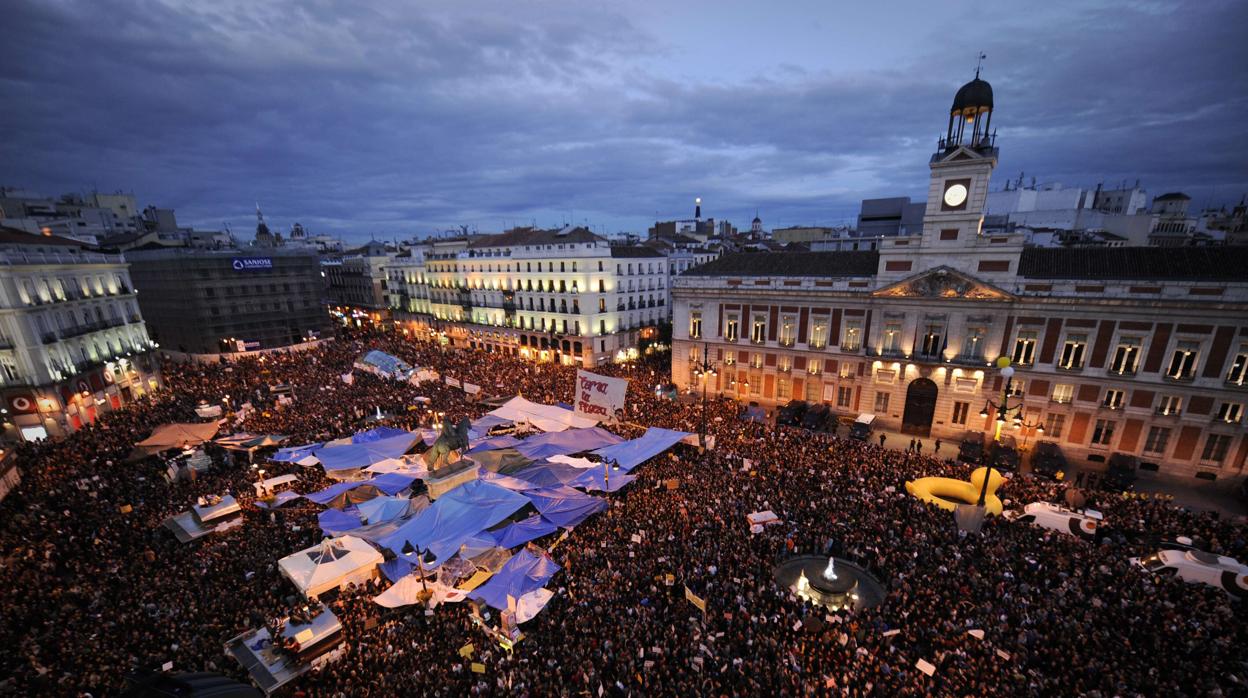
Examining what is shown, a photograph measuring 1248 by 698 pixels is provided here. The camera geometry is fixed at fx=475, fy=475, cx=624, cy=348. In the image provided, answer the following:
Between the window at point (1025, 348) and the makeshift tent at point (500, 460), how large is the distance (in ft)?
98.9

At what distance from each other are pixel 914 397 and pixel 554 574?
28.1m

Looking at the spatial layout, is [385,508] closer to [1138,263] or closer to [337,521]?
[337,521]

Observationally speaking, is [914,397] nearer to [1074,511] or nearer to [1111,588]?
[1074,511]

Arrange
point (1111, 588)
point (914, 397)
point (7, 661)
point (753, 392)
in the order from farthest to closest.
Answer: point (753, 392)
point (914, 397)
point (1111, 588)
point (7, 661)

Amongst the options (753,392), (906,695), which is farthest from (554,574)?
(753,392)

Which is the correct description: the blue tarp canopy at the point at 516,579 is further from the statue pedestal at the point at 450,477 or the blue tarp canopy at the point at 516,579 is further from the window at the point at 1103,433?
the window at the point at 1103,433

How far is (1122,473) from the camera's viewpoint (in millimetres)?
24672

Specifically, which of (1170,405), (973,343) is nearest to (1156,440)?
(1170,405)

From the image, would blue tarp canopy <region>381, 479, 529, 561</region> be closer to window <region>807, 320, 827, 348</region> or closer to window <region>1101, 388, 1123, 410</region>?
window <region>807, 320, 827, 348</region>

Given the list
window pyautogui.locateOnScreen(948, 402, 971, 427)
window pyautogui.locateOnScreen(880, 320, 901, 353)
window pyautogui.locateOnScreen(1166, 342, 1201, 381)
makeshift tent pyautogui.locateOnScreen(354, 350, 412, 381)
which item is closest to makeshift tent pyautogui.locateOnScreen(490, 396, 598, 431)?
makeshift tent pyautogui.locateOnScreen(354, 350, 412, 381)

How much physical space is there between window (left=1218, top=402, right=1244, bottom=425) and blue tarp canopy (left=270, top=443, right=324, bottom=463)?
1925 inches

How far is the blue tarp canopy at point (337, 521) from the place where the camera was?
64.6 ft

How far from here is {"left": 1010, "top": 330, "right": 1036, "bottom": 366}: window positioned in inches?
1139

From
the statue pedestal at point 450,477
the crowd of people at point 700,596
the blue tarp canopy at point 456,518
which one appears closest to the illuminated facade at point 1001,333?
the crowd of people at point 700,596
